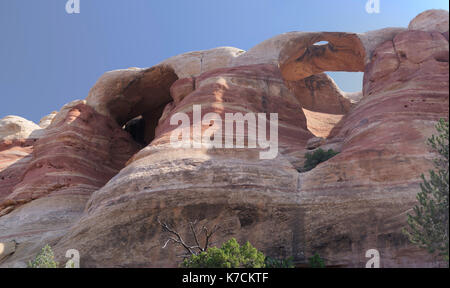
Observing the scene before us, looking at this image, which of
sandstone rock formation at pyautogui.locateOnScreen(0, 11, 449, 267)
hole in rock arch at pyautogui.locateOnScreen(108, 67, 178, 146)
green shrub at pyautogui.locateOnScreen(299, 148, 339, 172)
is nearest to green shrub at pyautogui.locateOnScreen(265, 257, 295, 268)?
sandstone rock formation at pyautogui.locateOnScreen(0, 11, 449, 267)

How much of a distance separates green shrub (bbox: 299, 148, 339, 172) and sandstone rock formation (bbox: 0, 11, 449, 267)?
2.08 ft

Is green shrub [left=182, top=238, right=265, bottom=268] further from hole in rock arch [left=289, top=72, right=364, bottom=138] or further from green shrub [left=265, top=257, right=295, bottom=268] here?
hole in rock arch [left=289, top=72, right=364, bottom=138]

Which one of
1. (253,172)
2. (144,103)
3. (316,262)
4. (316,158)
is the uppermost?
(144,103)

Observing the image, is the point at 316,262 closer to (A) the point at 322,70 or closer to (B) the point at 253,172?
(B) the point at 253,172

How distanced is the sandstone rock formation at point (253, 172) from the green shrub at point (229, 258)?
276 centimetres

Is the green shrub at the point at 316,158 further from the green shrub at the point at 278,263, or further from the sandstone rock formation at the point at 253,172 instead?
the green shrub at the point at 278,263

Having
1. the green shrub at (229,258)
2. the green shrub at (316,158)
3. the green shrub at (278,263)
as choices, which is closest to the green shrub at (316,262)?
the green shrub at (278,263)

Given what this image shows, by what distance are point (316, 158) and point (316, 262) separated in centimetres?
732

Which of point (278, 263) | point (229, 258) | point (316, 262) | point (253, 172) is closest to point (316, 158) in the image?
point (253, 172)

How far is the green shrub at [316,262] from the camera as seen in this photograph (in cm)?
1700

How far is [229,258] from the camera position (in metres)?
15.3

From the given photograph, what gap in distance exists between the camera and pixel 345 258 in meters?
17.5
